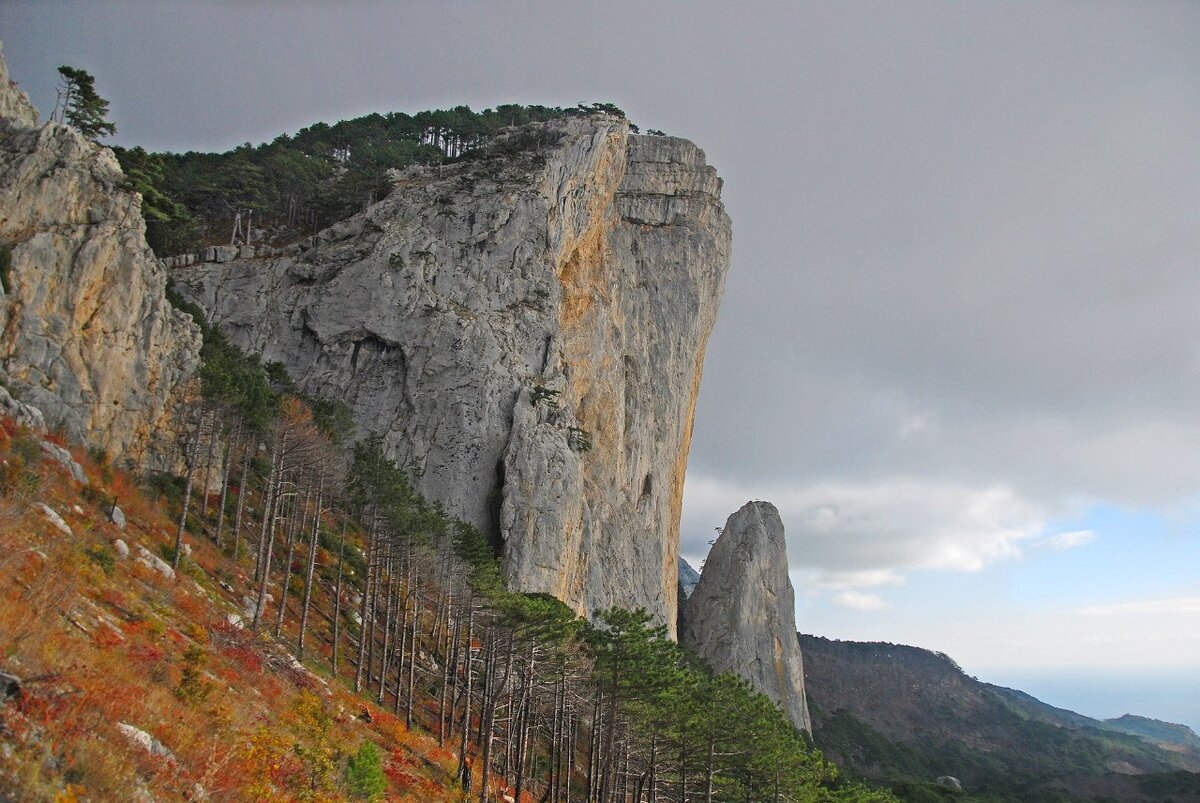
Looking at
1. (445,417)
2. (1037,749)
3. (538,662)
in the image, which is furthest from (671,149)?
(1037,749)

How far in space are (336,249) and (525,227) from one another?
16717 millimetres

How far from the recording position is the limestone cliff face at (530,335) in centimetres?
5341

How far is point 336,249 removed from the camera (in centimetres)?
6228

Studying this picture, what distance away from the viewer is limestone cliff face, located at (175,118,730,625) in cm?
5341

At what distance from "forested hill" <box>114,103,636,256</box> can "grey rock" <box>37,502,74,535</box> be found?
120 ft

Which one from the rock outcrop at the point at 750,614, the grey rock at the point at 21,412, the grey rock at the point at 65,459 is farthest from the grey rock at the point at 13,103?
the rock outcrop at the point at 750,614

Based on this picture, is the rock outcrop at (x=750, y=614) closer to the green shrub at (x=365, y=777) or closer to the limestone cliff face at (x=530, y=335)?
the limestone cliff face at (x=530, y=335)

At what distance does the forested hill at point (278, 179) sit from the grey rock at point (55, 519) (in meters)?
36.6

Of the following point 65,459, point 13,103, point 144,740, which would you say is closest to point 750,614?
point 65,459

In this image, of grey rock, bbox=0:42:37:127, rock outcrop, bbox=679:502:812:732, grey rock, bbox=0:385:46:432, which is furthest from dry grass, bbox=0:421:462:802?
rock outcrop, bbox=679:502:812:732

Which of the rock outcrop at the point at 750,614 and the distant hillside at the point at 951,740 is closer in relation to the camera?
the rock outcrop at the point at 750,614

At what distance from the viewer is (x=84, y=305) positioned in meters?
30.3

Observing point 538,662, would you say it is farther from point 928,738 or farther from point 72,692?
point 928,738

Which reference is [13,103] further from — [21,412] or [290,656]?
[290,656]
